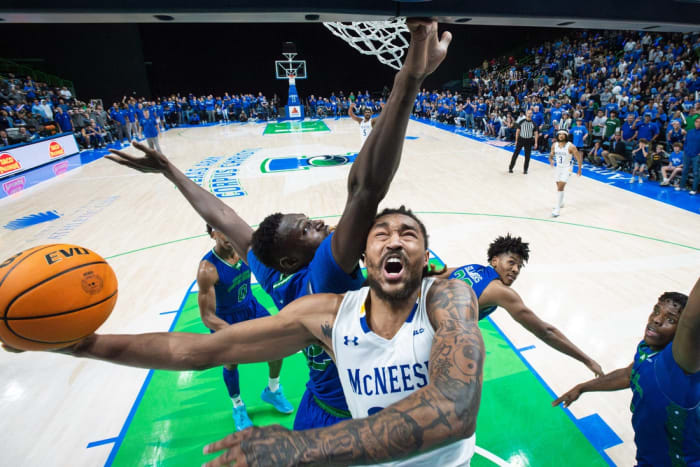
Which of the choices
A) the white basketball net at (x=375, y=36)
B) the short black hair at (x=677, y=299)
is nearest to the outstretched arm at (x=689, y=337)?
the short black hair at (x=677, y=299)

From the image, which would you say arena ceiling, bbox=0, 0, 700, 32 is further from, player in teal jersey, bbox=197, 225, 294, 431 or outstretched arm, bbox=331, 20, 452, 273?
player in teal jersey, bbox=197, 225, 294, 431

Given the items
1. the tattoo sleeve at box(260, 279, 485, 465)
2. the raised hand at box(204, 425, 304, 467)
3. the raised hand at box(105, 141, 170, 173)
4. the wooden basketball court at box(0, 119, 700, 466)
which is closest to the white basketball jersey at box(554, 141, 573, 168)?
the wooden basketball court at box(0, 119, 700, 466)

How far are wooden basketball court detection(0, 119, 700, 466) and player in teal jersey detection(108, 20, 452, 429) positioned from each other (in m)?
1.54

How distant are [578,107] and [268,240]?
13650 millimetres

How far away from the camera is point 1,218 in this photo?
8.09 metres

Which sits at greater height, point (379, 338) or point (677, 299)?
point (379, 338)

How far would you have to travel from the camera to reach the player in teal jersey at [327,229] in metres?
1.23

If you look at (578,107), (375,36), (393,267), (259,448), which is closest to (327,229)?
(393,267)

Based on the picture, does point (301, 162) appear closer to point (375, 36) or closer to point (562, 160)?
point (375, 36)

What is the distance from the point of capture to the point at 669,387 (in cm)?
172

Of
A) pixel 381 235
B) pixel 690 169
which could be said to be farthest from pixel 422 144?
pixel 381 235

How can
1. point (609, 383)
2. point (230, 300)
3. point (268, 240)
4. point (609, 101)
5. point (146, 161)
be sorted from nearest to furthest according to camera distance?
point (268, 240) → point (146, 161) → point (609, 383) → point (230, 300) → point (609, 101)

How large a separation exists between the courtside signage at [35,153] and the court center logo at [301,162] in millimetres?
6959

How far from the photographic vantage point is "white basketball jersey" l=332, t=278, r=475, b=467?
1264 millimetres
